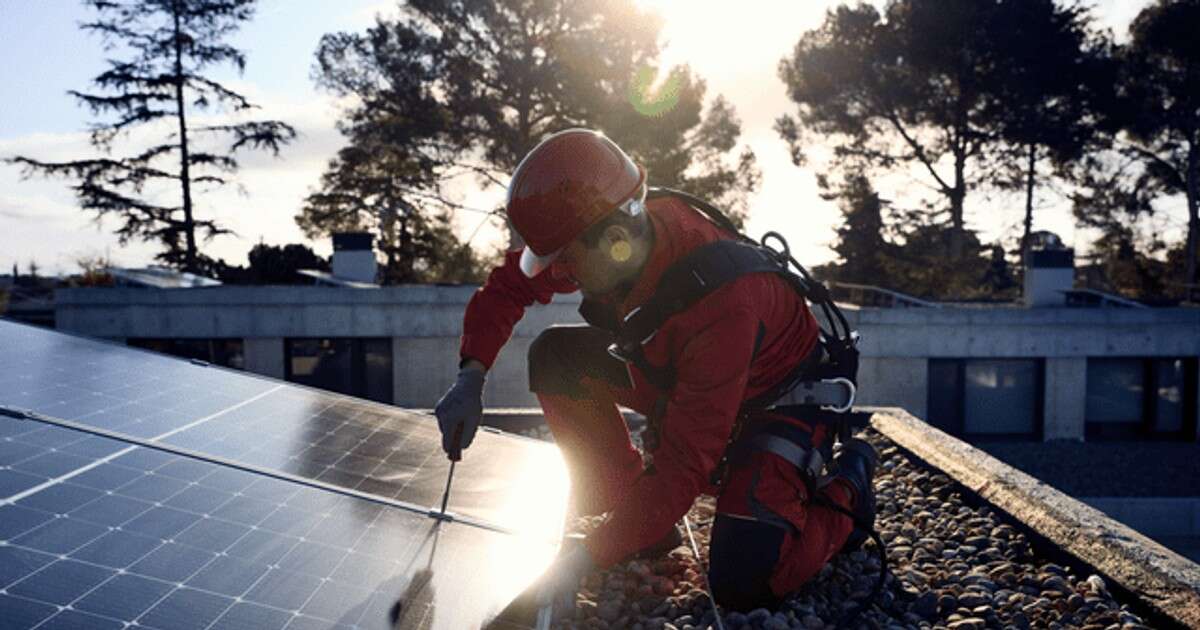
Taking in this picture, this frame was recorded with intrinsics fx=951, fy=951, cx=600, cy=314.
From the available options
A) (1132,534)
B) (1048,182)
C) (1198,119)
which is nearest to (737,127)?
(1048,182)

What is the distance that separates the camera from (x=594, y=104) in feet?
70.2

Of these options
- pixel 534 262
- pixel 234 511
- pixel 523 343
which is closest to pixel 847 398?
pixel 534 262

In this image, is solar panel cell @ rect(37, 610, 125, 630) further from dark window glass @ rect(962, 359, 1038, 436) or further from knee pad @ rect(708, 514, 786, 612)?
dark window glass @ rect(962, 359, 1038, 436)

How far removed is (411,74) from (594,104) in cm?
428

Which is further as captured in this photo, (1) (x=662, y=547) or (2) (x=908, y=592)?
(1) (x=662, y=547)

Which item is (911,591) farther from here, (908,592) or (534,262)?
(534,262)

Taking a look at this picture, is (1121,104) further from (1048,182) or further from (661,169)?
(661,169)

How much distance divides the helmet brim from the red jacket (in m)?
0.32

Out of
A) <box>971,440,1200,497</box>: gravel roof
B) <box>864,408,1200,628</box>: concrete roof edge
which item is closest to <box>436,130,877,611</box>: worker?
<box>864,408,1200,628</box>: concrete roof edge

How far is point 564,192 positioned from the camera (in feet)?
9.15

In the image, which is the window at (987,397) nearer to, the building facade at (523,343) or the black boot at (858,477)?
the building facade at (523,343)

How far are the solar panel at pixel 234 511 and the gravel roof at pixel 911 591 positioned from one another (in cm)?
35

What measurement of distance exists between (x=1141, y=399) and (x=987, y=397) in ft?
9.79

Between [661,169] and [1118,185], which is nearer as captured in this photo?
[661,169]
